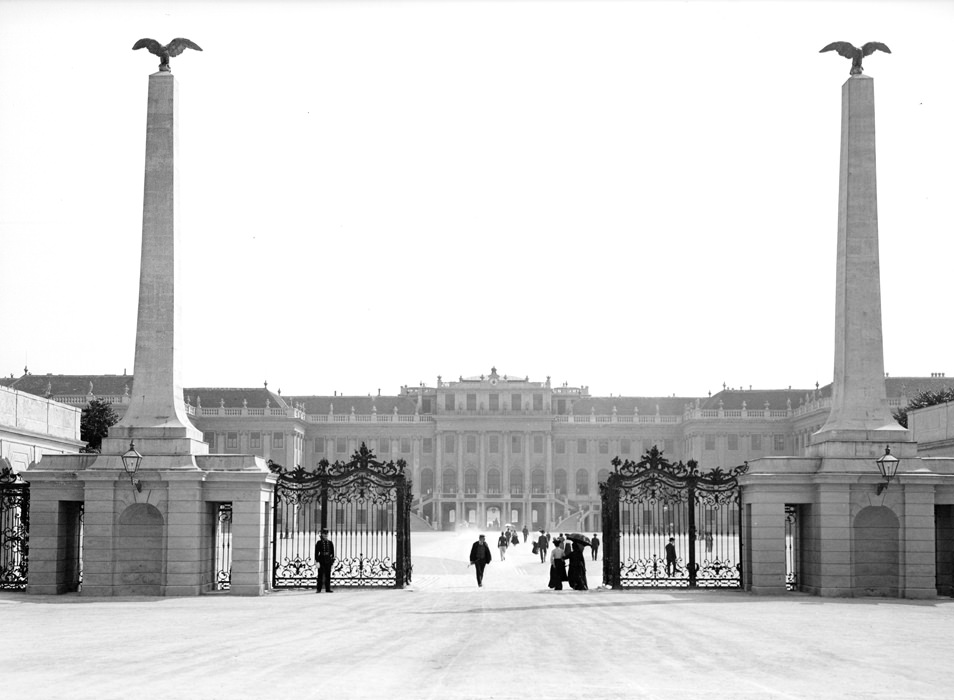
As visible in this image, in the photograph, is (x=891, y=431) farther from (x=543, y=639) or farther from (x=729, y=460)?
(x=729, y=460)

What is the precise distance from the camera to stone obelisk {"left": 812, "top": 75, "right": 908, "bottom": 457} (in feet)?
89.5

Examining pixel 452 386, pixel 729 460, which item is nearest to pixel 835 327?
pixel 729 460

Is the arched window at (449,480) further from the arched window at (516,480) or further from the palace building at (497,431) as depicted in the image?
the arched window at (516,480)

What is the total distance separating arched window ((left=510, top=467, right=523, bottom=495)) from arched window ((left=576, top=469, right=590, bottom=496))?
6233mm

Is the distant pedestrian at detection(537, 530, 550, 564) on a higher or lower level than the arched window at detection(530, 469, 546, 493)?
lower

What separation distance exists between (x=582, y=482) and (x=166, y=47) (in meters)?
118

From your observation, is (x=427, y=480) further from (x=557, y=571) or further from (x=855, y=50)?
(x=855, y=50)

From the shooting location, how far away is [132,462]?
25516 mm

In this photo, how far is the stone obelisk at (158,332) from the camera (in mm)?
26578

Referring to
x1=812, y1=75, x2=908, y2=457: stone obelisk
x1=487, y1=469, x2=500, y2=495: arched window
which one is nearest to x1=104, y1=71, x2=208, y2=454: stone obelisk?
x1=812, y1=75, x2=908, y2=457: stone obelisk

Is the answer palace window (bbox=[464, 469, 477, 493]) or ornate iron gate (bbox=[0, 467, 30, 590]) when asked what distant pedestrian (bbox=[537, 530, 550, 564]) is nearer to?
ornate iron gate (bbox=[0, 467, 30, 590])

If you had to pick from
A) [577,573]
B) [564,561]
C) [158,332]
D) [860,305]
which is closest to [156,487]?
[158,332]

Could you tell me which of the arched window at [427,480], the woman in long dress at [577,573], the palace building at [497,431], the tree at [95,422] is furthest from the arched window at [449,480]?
the woman in long dress at [577,573]

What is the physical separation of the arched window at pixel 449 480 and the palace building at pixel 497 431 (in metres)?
0.24
